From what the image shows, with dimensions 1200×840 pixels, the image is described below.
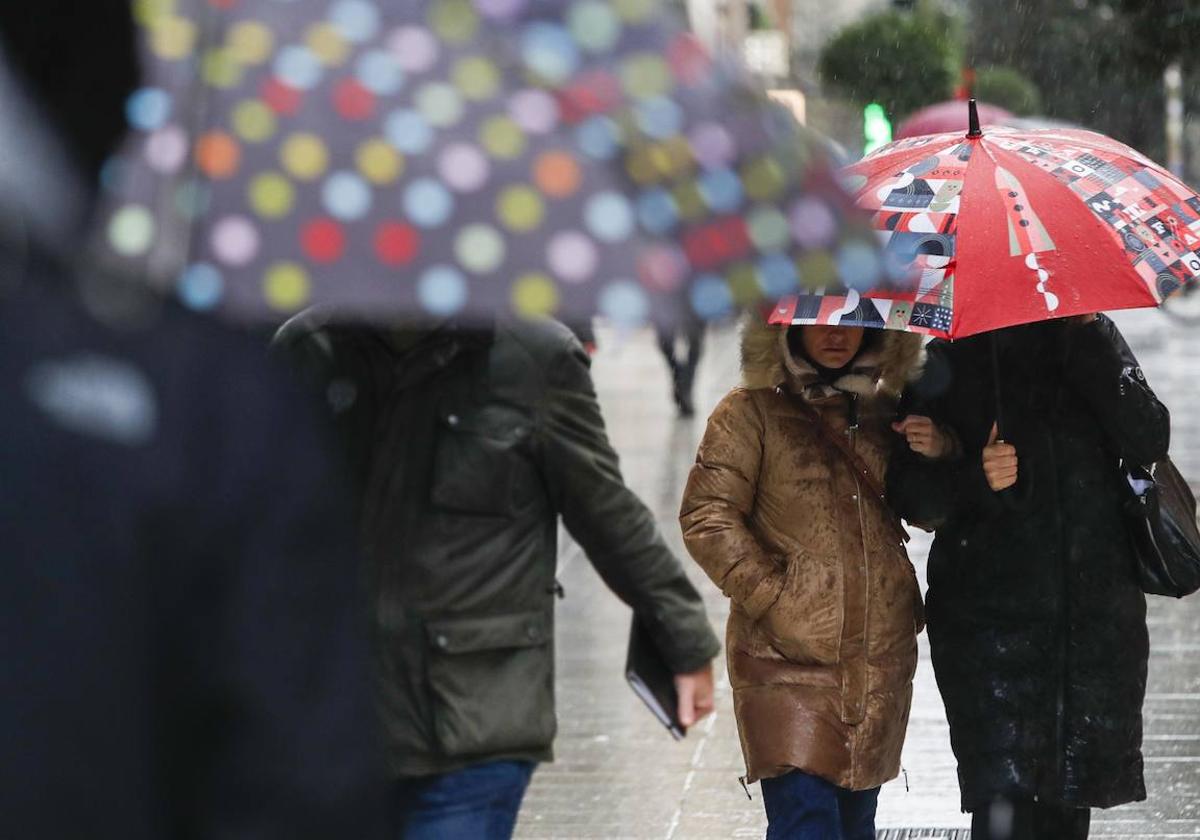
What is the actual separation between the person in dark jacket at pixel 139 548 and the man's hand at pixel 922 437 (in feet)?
9.55

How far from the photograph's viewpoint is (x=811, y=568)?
4.47 meters

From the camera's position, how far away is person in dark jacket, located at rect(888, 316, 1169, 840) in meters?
4.56

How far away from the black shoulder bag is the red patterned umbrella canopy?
43cm

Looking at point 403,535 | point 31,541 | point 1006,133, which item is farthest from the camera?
point 1006,133

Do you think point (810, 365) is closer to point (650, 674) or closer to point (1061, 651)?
point (1061, 651)

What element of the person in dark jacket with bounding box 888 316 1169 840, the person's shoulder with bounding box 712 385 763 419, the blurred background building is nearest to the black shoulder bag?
the person in dark jacket with bounding box 888 316 1169 840

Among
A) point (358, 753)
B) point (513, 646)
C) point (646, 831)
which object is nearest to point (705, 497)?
point (513, 646)

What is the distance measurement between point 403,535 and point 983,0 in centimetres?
3493

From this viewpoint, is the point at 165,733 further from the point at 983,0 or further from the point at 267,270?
the point at 983,0

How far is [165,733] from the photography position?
1647 mm

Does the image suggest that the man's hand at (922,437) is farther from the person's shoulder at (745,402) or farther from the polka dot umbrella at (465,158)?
the polka dot umbrella at (465,158)

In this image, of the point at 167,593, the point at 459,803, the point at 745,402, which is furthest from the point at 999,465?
the point at 167,593

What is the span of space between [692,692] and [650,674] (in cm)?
9

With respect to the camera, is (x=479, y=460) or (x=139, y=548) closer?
(x=139, y=548)
